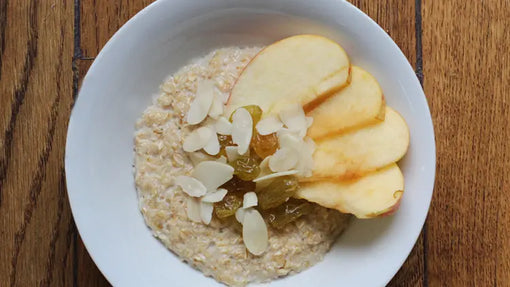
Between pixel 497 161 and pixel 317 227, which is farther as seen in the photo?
pixel 497 161

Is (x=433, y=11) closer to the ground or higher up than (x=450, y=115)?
higher up

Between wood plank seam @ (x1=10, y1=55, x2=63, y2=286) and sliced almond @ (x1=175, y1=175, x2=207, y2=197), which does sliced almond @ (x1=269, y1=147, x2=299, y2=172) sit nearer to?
sliced almond @ (x1=175, y1=175, x2=207, y2=197)

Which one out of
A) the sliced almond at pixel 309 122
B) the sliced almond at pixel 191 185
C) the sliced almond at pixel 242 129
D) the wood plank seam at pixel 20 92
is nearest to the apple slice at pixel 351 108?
the sliced almond at pixel 309 122

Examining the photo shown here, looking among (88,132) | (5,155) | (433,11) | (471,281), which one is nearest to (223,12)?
(88,132)

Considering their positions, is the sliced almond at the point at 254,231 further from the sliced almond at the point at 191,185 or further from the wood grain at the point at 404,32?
the wood grain at the point at 404,32

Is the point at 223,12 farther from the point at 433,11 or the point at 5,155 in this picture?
the point at 5,155

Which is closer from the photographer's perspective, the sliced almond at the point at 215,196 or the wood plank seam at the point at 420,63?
the sliced almond at the point at 215,196

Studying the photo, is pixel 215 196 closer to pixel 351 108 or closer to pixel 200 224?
pixel 200 224
